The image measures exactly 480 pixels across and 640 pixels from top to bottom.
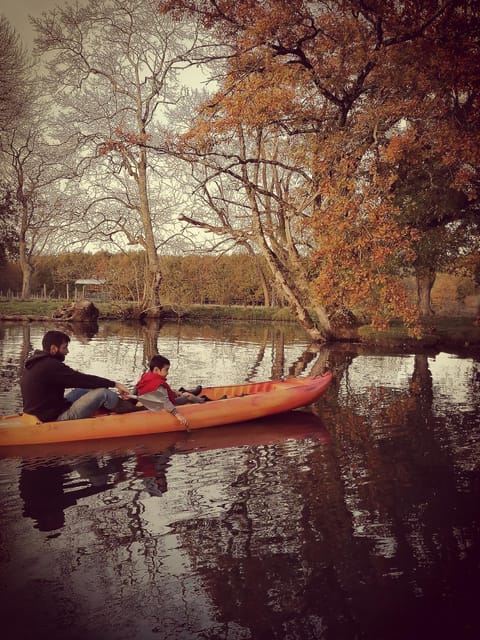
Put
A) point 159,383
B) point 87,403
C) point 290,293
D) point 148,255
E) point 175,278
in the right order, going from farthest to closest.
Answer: point 175,278
point 148,255
point 290,293
point 159,383
point 87,403

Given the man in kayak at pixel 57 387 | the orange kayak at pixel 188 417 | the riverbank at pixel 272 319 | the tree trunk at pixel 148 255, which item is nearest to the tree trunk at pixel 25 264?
the riverbank at pixel 272 319

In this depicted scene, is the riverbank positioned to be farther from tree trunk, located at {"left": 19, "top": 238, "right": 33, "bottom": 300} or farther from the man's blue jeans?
the man's blue jeans

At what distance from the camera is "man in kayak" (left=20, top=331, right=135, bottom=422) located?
6.96m

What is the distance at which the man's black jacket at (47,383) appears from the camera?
694 cm

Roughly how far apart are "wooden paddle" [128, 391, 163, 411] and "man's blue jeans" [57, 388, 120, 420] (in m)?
0.39

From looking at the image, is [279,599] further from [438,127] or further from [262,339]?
[262,339]

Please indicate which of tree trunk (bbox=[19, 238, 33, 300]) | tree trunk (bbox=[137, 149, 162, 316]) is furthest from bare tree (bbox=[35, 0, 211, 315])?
tree trunk (bbox=[19, 238, 33, 300])

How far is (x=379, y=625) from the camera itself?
346 cm

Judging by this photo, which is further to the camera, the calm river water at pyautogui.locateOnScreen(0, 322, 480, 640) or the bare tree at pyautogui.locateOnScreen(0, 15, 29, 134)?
the bare tree at pyautogui.locateOnScreen(0, 15, 29, 134)

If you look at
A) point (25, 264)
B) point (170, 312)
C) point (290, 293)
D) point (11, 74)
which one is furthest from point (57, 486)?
point (25, 264)

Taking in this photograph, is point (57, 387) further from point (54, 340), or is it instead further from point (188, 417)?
point (188, 417)

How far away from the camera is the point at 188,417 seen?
317 inches

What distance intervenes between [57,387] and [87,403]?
47cm

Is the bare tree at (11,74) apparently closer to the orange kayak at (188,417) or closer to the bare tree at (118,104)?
the bare tree at (118,104)
